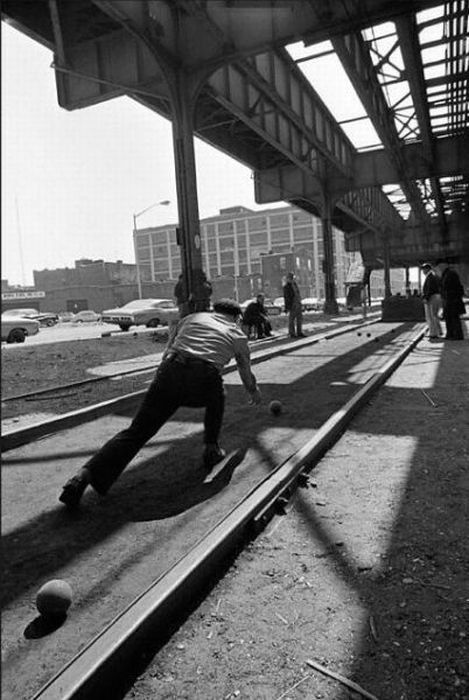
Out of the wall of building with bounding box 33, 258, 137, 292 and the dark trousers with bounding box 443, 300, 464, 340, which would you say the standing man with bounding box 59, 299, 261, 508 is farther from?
the wall of building with bounding box 33, 258, 137, 292

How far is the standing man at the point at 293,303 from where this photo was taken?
1583 cm

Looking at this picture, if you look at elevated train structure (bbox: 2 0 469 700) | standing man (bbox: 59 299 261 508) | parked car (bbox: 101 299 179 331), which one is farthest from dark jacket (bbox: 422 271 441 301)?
parked car (bbox: 101 299 179 331)

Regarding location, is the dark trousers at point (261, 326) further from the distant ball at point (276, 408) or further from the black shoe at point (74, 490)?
the black shoe at point (74, 490)

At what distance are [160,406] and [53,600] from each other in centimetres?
172

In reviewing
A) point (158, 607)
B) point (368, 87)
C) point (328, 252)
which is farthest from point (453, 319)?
point (328, 252)

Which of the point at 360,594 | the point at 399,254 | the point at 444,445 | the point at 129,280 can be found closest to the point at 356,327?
the point at 444,445

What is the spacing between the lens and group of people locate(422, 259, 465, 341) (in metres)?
13.4

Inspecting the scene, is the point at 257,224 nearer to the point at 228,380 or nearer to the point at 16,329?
the point at 16,329

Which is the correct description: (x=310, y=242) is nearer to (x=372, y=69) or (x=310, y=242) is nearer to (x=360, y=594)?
(x=372, y=69)

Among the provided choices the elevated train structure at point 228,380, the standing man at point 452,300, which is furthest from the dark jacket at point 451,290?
A: the elevated train structure at point 228,380

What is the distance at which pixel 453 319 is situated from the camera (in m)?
13.8

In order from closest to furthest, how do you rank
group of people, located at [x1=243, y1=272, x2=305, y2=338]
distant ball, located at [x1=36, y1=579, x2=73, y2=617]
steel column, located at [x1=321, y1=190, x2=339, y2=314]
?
distant ball, located at [x1=36, y1=579, x2=73, y2=617] → group of people, located at [x1=243, y1=272, x2=305, y2=338] → steel column, located at [x1=321, y1=190, x2=339, y2=314]

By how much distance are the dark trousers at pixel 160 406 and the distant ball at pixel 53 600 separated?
1.21 metres

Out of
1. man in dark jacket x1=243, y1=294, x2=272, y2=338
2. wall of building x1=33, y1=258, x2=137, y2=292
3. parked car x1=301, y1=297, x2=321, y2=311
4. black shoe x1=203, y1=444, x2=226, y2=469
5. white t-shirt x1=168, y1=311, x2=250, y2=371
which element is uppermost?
wall of building x1=33, y1=258, x2=137, y2=292
